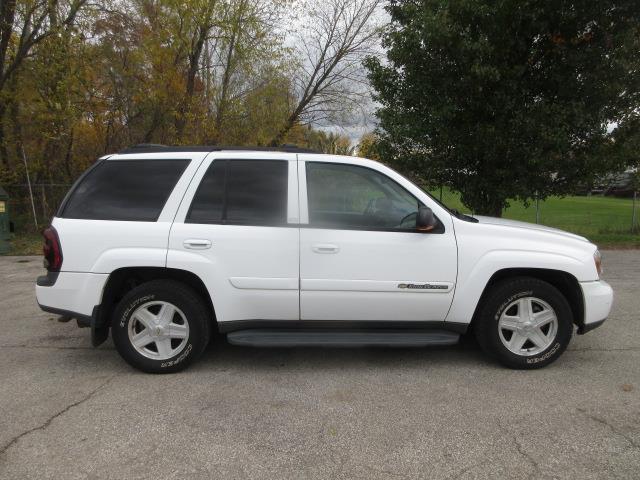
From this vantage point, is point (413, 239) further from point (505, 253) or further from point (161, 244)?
point (161, 244)

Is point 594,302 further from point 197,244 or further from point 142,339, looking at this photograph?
point 142,339

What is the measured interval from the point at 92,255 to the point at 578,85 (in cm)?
862

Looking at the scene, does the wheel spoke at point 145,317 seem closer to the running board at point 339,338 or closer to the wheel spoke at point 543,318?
the running board at point 339,338

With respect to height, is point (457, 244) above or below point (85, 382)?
above

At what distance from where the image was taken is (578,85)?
8.48m

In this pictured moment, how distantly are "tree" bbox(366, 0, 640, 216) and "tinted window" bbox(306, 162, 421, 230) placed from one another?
5.13 meters

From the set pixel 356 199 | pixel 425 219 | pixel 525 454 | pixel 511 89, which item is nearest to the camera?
pixel 525 454

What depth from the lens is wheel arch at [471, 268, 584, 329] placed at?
12.8 ft

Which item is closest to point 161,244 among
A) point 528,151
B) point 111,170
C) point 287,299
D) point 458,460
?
point 111,170

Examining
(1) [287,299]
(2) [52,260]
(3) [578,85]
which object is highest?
(3) [578,85]

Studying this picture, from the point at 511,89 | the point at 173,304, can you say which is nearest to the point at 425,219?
the point at 173,304

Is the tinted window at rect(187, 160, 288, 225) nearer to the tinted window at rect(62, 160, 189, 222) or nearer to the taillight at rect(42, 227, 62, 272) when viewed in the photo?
the tinted window at rect(62, 160, 189, 222)

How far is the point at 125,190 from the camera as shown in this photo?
387cm

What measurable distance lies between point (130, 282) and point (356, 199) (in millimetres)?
2087
